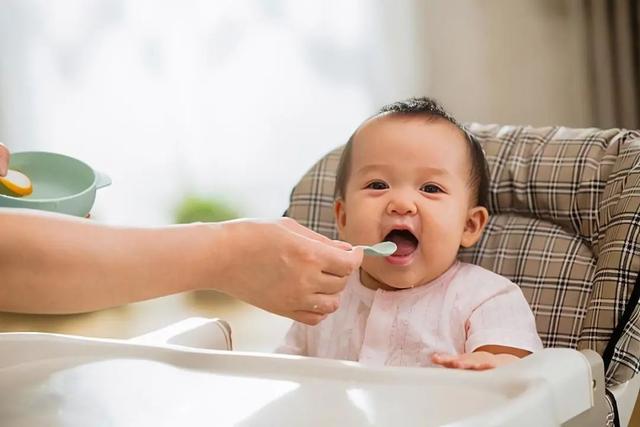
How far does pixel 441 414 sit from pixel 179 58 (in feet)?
8.40

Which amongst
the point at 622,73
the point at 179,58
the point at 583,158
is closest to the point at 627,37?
→ the point at 622,73

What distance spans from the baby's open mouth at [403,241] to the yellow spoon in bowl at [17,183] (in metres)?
0.52

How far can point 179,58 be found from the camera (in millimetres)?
Result: 3281

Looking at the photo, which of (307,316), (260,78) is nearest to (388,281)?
(307,316)

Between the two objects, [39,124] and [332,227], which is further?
[39,124]

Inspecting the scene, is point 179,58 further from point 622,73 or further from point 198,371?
point 198,371

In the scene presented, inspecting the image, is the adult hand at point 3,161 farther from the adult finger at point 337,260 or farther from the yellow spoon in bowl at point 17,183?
the adult finger at point 337,260

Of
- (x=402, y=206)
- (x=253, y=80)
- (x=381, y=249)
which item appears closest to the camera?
(x=381, y=249)

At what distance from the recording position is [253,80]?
333 cm

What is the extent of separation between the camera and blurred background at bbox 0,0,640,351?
320 cm

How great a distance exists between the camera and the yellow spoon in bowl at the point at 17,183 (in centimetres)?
117

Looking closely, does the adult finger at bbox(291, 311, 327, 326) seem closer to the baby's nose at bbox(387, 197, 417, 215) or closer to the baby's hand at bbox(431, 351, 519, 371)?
the baby's hand at bbox(431, 351, 519, 371)

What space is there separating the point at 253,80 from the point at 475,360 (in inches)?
88.9

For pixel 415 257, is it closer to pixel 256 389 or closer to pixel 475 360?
pixel 475 360
